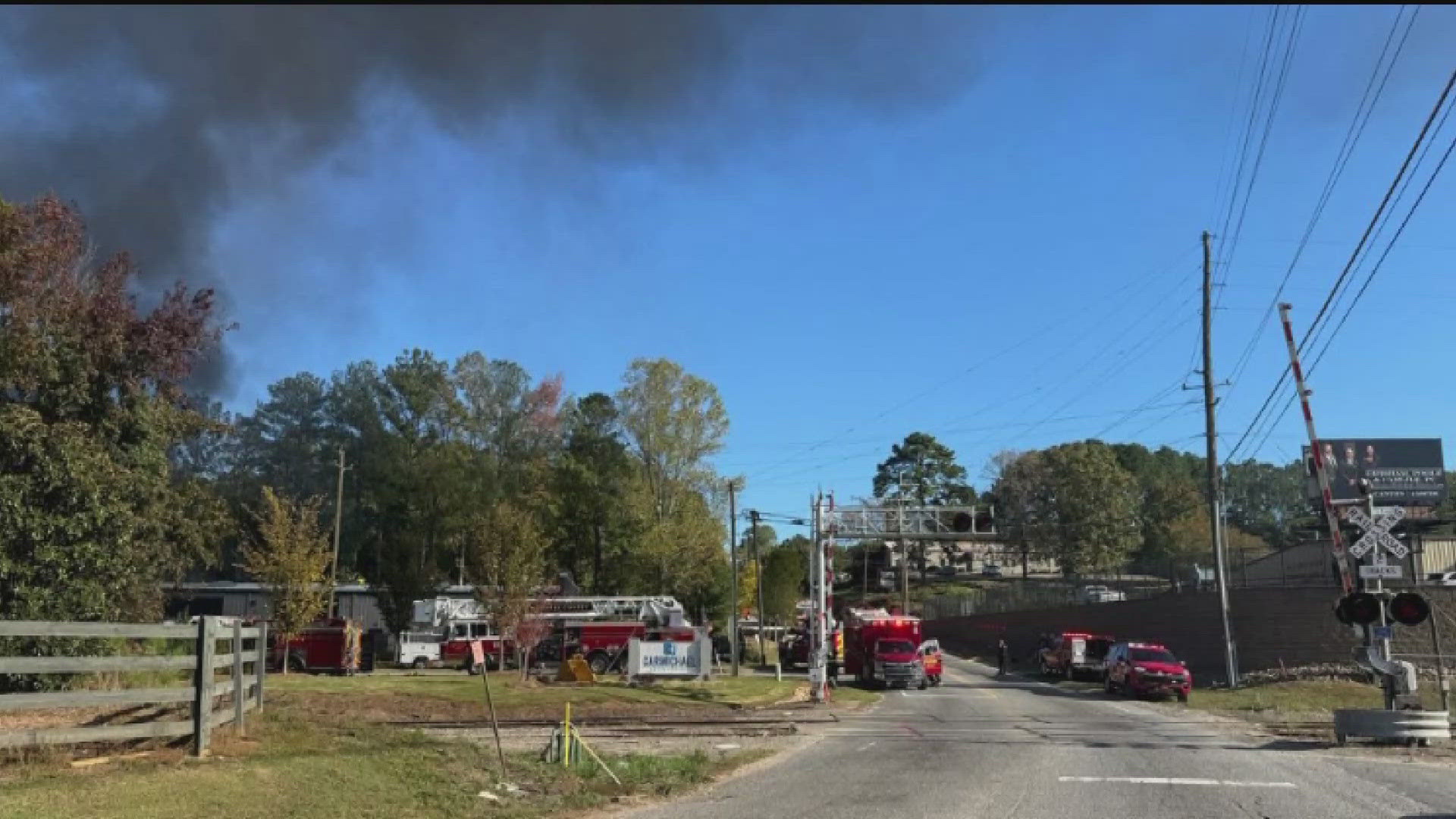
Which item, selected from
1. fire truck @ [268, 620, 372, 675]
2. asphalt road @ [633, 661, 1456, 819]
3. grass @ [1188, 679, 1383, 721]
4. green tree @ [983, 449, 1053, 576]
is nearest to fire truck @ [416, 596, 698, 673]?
fire truck @ [268, 620, 372, 675]

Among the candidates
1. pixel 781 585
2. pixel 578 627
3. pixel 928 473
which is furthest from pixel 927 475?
pixel 578 627

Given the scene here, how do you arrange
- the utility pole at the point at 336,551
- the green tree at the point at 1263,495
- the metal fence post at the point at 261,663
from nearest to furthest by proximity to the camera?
the metal fence post at the point at 261,663, the utility pole at the point at 336,551, the green tree at the point at 1263,495

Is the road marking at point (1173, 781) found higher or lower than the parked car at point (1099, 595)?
lower

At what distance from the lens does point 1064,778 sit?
13844mm

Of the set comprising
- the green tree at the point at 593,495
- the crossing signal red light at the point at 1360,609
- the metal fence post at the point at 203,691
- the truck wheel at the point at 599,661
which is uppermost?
the green tree at the point at 593,495

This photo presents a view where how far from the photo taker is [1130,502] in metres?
97.7

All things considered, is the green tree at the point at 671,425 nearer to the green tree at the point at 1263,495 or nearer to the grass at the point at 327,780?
the grass at the point at 327,780

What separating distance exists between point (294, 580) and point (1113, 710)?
91.0 ft

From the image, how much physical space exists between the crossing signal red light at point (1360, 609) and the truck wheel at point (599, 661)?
28.3 metres

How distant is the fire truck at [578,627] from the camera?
4262 centimetres

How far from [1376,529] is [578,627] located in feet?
102

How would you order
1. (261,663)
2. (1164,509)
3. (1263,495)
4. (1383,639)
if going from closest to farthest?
(261,663)
(1383,639)
(1164,509)
(1263,495)

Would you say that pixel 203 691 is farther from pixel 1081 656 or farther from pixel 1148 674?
pixel 1081 656

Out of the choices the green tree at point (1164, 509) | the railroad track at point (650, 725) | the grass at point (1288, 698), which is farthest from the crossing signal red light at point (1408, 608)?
the green tree at point (1164, 509)
